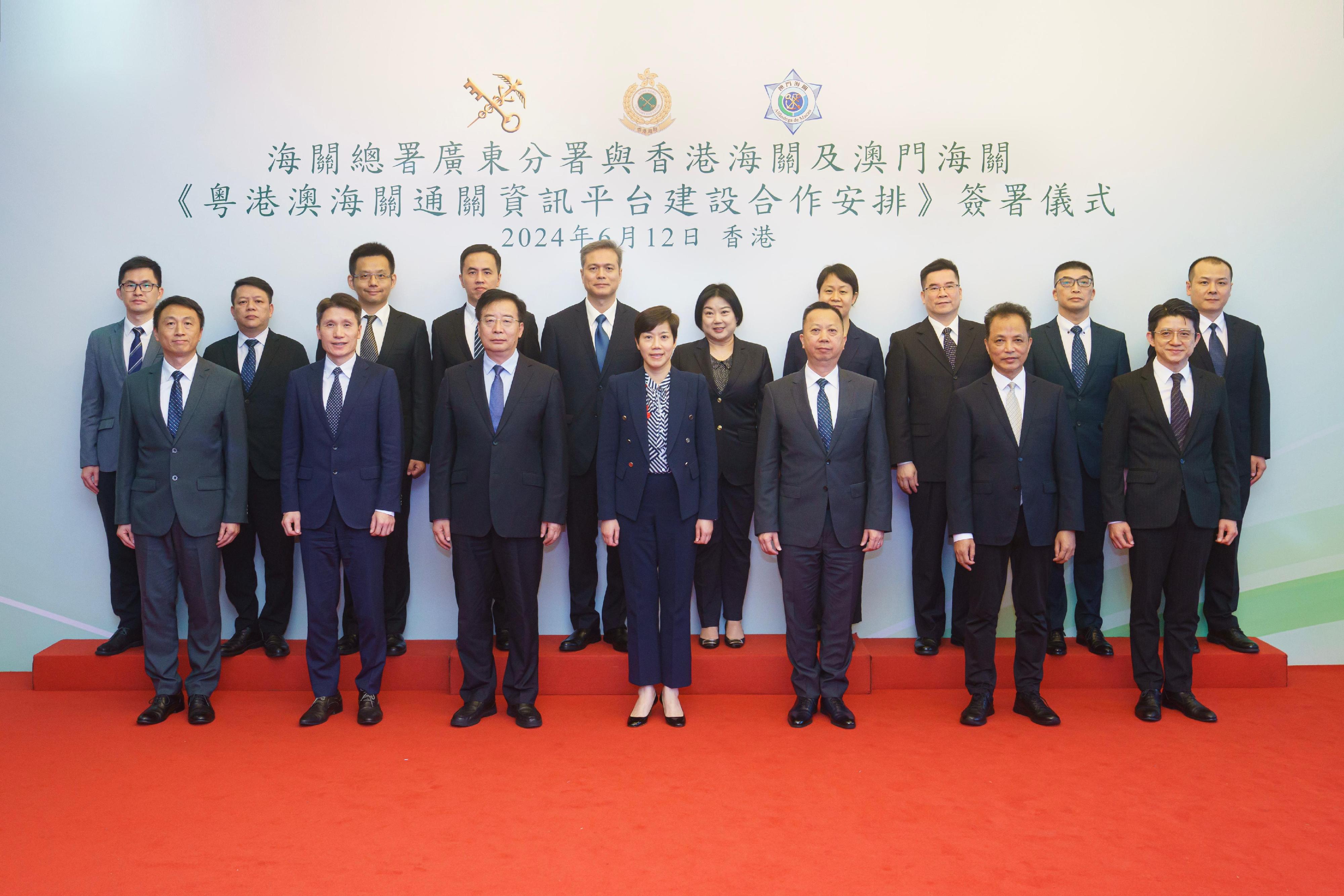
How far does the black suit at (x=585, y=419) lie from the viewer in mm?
4117

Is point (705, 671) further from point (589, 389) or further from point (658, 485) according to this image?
point (589, 389)

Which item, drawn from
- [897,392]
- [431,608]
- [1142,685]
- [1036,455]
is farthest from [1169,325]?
[431,608]

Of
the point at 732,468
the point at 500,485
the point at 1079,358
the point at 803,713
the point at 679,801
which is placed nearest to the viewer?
the point at 679,801

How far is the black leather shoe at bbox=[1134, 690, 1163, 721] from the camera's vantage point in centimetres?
Result: 373

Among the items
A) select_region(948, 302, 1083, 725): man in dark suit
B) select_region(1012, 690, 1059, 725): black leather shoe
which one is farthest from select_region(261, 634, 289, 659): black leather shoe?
select_region(1012, 690, 1059, 725): black leather shoe

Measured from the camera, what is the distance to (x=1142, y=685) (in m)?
3.81

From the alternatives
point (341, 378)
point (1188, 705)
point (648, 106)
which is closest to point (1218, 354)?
point (1188, 705)

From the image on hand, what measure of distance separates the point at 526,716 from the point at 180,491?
1706 millimetres

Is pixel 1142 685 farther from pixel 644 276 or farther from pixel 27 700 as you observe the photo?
pixel 27 700

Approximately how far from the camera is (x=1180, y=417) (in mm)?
3723

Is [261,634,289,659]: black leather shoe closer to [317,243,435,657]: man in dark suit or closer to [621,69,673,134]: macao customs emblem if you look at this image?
[317,243,435,657]: man in dark suit

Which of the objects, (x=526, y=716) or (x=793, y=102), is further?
(x=793, y=102)

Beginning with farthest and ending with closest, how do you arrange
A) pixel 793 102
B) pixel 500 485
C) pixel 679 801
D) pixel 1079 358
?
pixel 793 102 < pixel 1079 358 < pixel 500 485 < pixel 679 801

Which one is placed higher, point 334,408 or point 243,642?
point 334,408
